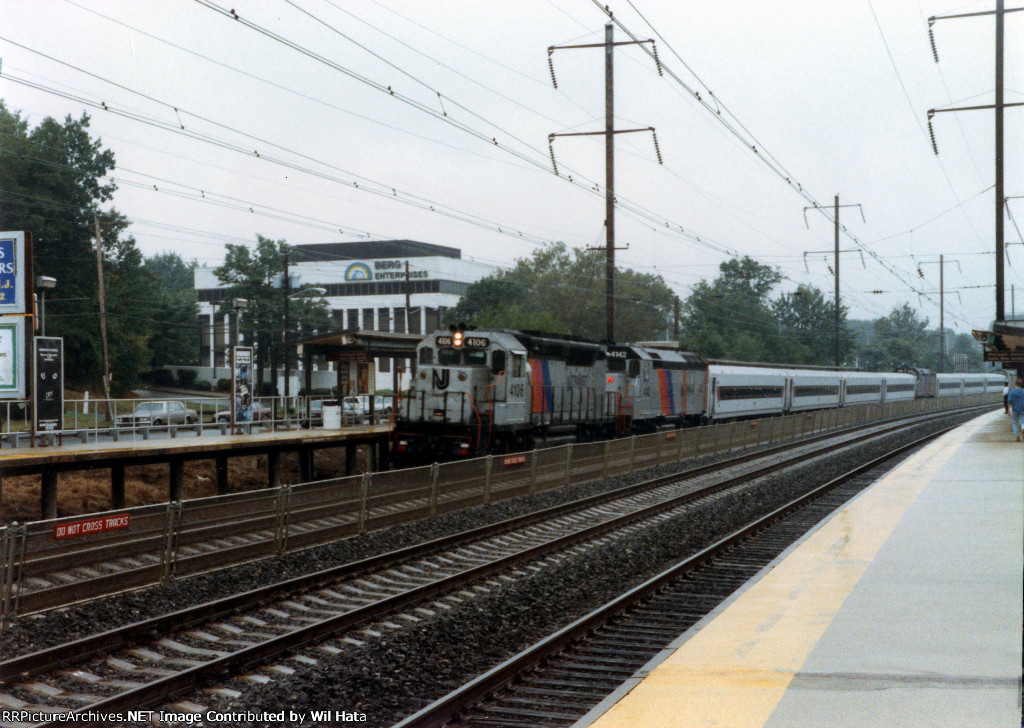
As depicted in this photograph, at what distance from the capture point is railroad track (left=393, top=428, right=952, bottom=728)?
734cm

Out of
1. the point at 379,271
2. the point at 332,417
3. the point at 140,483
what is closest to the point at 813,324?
the point at 379,271

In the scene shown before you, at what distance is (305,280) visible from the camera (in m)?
103

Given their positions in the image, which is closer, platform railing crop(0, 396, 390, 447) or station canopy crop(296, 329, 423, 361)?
platform railing crop(0, 396, 390, 447)

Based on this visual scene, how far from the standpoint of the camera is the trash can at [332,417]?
30656mm

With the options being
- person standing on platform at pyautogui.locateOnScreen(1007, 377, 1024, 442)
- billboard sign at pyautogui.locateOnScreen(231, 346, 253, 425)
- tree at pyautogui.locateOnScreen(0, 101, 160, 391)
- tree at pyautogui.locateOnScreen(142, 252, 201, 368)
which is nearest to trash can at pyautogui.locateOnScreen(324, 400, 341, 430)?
billboard sign at pyautogui.locateOnScreen(231, 346, 253, 425)

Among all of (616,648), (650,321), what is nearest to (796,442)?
(616,648)

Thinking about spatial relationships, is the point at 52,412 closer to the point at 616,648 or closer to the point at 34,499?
the point at 34,499

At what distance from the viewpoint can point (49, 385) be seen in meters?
23.1

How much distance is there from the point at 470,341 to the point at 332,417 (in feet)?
24.9

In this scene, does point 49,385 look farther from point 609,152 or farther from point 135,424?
point 609,152

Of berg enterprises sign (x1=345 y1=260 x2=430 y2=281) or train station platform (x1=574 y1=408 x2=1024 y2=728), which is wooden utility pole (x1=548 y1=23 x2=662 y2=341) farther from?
berg enterprises sign (x1=345 y1=260 x2=430 y2=281)

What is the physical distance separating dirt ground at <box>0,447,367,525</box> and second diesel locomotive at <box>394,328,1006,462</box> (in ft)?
21.6

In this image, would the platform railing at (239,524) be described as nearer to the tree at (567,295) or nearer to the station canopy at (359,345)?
the station canopy at (359,345)

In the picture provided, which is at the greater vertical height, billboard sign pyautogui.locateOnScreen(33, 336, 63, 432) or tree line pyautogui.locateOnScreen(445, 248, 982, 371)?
tree line pyautogui.locateOnScreen(445, 248, 982, 371)
